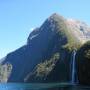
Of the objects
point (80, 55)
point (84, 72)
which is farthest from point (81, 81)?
point (80, 55)

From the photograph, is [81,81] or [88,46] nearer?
[81,81]

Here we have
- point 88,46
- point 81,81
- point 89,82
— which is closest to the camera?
point 89,82

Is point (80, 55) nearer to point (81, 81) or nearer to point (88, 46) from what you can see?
point (88, 46)

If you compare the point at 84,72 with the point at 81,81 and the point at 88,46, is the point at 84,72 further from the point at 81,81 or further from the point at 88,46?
the point at 88,46

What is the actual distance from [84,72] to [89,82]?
461 inches

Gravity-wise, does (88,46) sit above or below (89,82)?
above

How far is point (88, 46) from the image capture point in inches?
7682

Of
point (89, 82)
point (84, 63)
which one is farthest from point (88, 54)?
point (89, 82)

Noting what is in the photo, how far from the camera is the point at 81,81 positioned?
183 meters

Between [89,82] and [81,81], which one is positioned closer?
[89,82]

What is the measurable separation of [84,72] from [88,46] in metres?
20.0

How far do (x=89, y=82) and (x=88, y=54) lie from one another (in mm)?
19679

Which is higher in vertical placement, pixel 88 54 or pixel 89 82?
pixel 88 54

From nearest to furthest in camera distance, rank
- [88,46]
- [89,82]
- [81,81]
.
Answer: [89,82] → [81,81] → [88,46]
